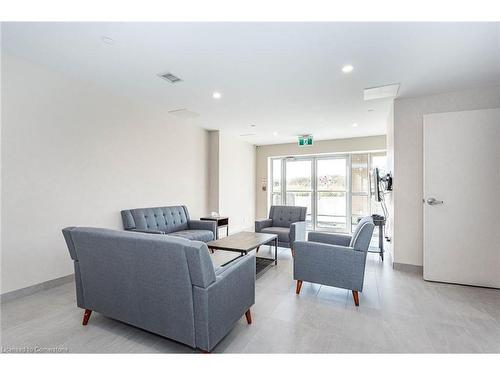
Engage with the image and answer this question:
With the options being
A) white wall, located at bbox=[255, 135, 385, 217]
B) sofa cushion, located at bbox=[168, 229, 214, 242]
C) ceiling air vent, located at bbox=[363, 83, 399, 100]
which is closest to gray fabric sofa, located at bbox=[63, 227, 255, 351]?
sofa cushion, located at bbox=[168, 229, 214, 242]

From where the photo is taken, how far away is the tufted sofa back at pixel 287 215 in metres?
4.68

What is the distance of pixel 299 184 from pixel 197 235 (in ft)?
14.1

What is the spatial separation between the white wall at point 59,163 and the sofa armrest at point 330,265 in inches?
109

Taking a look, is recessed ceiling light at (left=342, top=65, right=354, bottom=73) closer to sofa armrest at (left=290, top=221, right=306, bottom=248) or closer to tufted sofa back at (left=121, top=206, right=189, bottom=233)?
sofa armrest at (left=290, top=221, right=306, bottom=248)

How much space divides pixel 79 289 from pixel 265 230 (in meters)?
2.93

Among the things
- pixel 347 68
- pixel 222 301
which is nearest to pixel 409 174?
pixel 347 68

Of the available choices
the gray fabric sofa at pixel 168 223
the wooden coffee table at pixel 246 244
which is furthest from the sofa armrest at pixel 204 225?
the wooden coffee table at pixel 246 244

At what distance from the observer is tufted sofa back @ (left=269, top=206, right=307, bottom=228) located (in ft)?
15.4

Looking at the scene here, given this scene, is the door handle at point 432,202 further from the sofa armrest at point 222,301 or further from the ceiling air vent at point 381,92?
the sofa armrest at point 222,301

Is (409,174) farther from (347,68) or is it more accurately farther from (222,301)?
(222,301)

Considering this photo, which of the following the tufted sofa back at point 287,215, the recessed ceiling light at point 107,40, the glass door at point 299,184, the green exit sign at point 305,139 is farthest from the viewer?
the glass door at point 299,184

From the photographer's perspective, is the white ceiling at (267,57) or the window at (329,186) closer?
the white ceiling at (267,57)

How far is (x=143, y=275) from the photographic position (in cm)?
164
